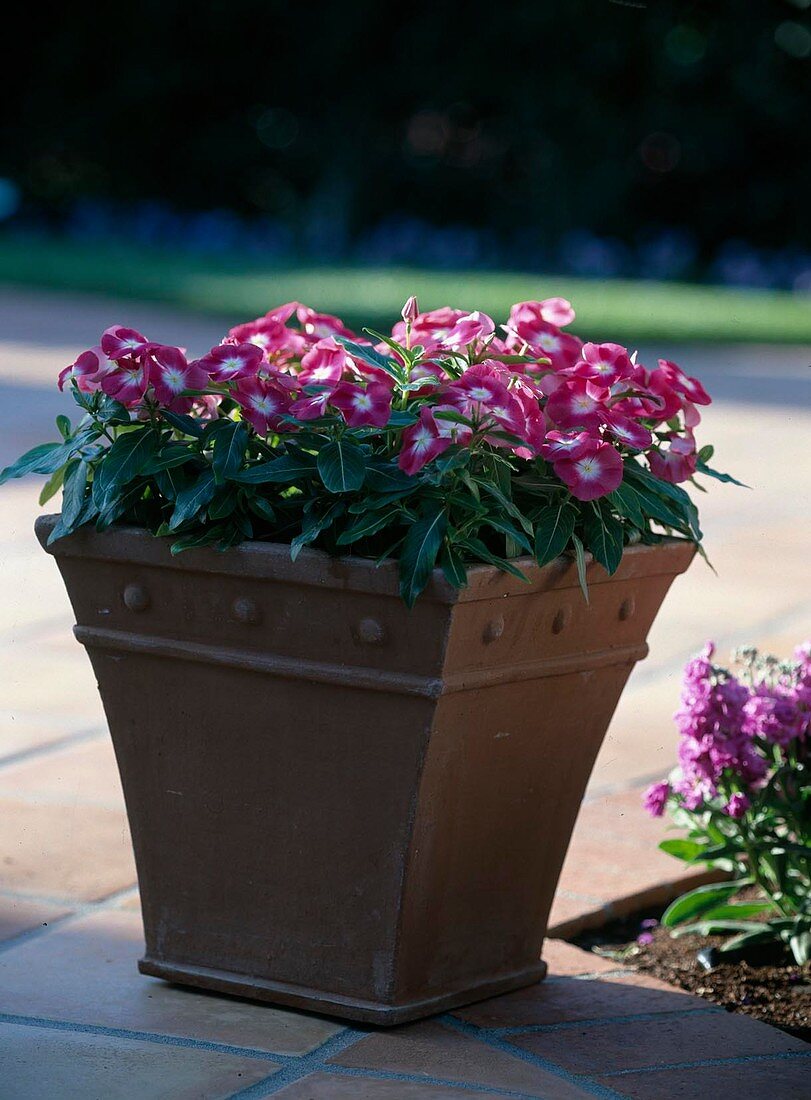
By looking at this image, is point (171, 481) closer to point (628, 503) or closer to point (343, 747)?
point (343, 747)

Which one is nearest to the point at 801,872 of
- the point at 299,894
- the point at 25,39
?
the point at 299,894

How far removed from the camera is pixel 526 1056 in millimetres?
1872

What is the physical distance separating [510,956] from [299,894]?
33cm

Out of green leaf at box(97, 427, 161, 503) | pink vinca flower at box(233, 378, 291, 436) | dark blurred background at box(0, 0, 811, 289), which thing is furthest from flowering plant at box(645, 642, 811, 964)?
dark blurred background at box(0, 0, 811, 289)

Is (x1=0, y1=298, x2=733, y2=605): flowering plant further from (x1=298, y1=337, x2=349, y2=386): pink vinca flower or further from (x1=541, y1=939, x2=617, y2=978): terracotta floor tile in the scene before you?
(x1=541, y1=939, x2=617, y2=978): terracotta floor tile

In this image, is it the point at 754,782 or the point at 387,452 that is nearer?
the point at 387,452

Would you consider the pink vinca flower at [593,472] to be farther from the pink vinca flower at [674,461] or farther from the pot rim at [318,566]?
the pink vinca flower at [674,461]

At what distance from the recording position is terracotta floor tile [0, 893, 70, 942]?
2262 millimetres

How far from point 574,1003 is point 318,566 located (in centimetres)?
73

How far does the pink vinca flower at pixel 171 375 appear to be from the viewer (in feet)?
5.98

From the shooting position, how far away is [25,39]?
29.4m

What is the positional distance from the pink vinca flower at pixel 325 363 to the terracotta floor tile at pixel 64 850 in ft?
3.07

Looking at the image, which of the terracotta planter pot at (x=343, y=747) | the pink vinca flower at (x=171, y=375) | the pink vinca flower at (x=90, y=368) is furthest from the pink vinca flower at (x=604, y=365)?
the pink vinca flower at (x=90, y=368)

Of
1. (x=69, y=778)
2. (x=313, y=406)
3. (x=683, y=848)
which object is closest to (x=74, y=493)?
(x=313, y=406)
